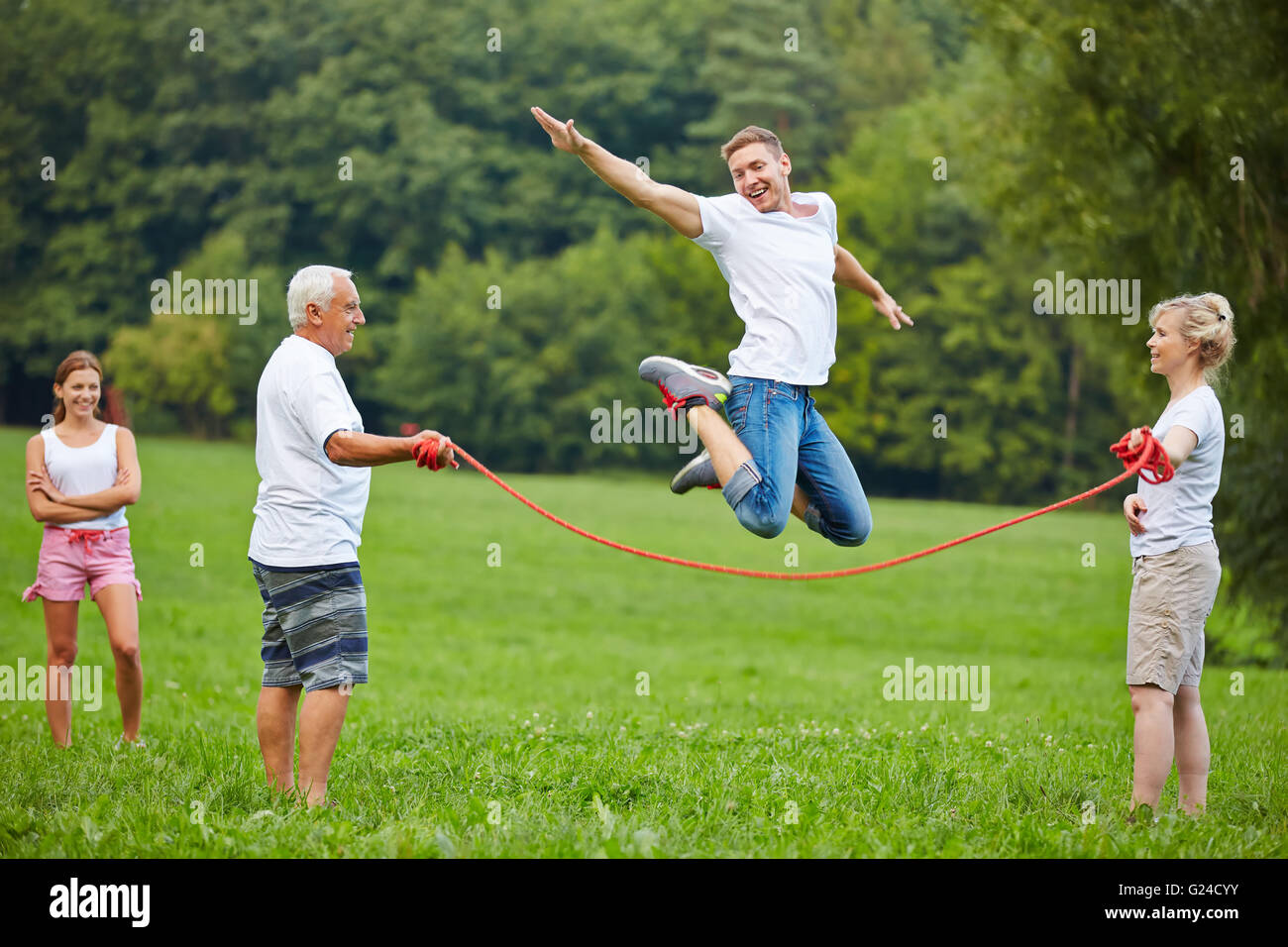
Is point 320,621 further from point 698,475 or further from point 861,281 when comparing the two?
point 861,281

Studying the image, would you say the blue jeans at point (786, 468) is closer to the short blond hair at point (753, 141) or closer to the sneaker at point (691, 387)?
the sneaker at point (691, 387)

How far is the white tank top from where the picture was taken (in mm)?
7789

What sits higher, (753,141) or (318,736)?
(753,141)

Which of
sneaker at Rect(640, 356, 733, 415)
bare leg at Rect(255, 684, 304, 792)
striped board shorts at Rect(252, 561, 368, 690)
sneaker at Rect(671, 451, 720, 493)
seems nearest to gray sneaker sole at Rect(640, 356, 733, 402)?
sneaker at Rect(640, 356, 733, 415)

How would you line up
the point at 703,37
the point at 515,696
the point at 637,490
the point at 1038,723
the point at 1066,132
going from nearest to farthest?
the point at 1038,723 < the point at 515,696 < the point at 1066,132 < the point at 637,490 < the point at 703,37

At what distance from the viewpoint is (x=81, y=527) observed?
7.82m

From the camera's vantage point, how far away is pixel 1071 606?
25.8 metres

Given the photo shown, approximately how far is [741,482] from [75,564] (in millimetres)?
4322

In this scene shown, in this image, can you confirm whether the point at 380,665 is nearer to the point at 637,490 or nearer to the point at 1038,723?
the point at 1038,723

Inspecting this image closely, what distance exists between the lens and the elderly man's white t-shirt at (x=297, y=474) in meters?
5.91

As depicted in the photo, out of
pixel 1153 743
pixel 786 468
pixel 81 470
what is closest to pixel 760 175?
pixel 786 468

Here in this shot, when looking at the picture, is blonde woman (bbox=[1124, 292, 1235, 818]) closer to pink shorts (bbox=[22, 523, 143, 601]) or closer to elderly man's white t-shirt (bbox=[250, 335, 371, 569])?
elderly man's white t-shirt (bbox=[250, 335, 371, 569])
